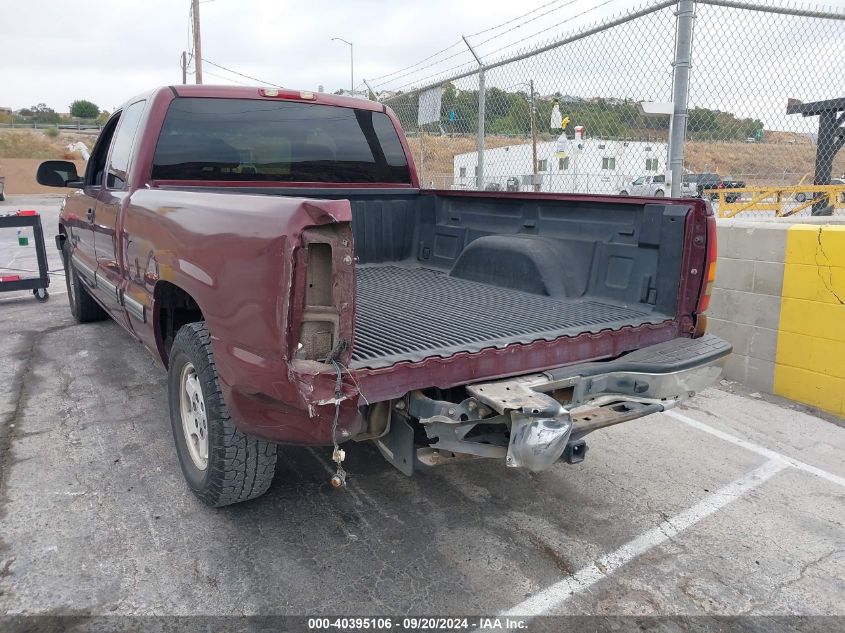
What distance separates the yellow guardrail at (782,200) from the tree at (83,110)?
3556 inches

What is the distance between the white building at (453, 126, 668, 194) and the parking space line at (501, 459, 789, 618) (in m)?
3.12

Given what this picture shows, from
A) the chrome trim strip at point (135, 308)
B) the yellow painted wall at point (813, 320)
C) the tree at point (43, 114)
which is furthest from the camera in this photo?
the tree at point (43, 114)

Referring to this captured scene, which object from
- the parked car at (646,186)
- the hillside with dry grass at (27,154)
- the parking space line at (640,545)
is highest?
the hillside with dry grass at (27,154)

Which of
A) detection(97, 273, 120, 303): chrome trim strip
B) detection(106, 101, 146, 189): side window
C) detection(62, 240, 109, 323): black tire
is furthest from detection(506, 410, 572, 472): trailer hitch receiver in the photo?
detection(62, 240, 109, 323): black tire

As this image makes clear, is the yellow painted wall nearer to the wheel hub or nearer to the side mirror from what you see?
the wheel hub

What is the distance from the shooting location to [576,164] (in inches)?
353

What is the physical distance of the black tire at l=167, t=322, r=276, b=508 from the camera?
279 cm

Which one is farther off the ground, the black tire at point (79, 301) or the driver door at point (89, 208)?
the driver door at point (89, 208)

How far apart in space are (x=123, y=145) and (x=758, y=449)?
4541 mm

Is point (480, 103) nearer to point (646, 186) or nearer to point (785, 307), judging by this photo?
point (646, 186)

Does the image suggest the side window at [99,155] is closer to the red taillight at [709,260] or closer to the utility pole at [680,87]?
the red taillight at [709,260]

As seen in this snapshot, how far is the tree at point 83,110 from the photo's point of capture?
86.1m

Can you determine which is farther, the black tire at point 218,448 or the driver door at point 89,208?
the driver door at point 89,208

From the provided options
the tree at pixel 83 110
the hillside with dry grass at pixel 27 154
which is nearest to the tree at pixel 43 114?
the tree at pixel 83 110
